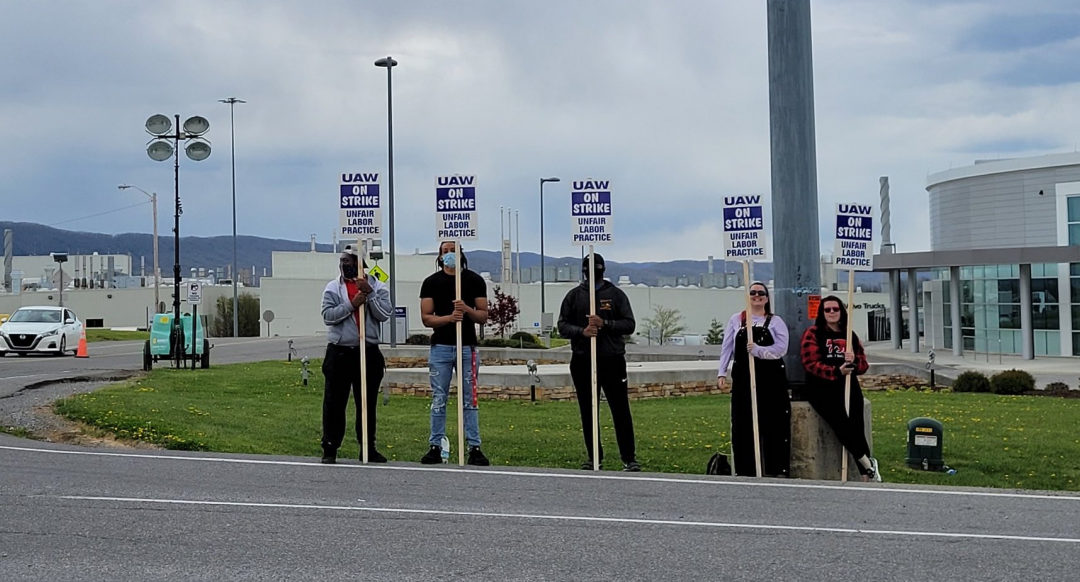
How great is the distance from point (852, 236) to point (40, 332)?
1215 inches

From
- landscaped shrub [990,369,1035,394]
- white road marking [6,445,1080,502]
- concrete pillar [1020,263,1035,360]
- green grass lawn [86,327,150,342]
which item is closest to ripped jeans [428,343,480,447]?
white road marking [6,445,1080,502]

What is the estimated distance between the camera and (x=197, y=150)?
30719mm

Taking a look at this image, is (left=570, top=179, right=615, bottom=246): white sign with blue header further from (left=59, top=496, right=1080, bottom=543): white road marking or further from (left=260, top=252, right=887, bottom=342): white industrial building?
(left=260, top=252, right=887, bottom=342): white industrial building

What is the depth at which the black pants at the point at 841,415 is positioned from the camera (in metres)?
11.5

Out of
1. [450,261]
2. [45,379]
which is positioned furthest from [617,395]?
[45,379]

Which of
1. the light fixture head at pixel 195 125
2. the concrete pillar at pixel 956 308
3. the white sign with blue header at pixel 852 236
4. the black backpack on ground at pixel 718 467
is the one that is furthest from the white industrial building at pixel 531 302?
the black backpack on ground at pixel 718 467

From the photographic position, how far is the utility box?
13.0 metres

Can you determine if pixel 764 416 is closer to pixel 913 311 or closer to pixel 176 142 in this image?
pixel 176 142

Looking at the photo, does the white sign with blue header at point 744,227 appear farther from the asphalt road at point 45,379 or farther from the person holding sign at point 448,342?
the asphalt road at point 45,379

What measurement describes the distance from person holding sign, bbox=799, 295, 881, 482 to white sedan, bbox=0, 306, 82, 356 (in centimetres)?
3102

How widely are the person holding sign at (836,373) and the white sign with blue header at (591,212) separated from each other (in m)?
2.40

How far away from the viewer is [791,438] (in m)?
11.7

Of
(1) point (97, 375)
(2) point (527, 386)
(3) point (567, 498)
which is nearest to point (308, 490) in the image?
(3) point (567, 498)

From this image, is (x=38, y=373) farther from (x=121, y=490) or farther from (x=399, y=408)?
(x=121, y=490)
